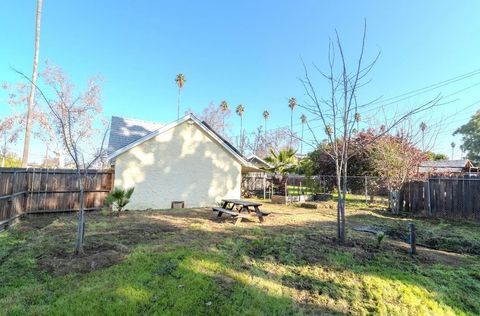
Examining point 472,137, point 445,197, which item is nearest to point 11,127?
point 445,197

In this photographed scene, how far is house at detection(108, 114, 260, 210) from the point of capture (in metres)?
12.5

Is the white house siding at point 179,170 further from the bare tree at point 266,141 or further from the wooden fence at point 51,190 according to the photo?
the bare tree at point 266,141

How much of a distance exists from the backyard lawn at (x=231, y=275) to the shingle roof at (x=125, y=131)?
7016 mm

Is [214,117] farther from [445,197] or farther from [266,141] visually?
[445,197]

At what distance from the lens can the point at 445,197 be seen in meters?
11.6

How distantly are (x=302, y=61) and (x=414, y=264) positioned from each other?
A: 18.0 ft

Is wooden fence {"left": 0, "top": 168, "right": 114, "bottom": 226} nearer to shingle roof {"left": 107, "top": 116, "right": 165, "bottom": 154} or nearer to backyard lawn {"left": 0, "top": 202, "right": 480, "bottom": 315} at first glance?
shingle roof {"left": 107, "top": 116, "right": 165, "bottom": 154}

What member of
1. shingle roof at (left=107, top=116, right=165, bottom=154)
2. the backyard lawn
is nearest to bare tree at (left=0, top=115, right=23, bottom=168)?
shingle roof at (left=107, top=116, right=165, bottom=154)

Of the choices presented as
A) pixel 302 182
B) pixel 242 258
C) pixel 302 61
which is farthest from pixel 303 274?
pixel 302 182

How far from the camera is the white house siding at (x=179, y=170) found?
41.2ft

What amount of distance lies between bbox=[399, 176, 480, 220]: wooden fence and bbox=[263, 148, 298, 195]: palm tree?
730cm

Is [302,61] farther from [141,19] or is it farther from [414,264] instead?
[141,19]

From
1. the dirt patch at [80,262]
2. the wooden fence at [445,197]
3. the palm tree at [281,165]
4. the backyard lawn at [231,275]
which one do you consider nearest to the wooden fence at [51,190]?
the backyard lawn at [231,275]

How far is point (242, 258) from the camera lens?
209 inches
